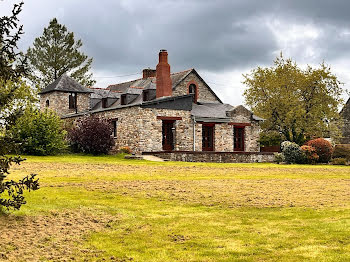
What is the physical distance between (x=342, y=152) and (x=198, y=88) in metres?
14.4

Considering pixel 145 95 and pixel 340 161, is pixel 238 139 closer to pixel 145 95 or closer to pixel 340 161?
pixel 145 95

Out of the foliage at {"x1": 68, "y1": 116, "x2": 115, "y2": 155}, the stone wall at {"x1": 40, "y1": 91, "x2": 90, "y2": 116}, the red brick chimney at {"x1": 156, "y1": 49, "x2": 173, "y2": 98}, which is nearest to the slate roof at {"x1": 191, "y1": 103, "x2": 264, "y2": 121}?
the red brick chimney at {"x1": 156, "y1": 49, "x2": 173, "y2": 98}

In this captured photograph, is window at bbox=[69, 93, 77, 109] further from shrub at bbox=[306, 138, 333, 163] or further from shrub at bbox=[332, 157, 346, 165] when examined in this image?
shrub at bbox=[332, 157, 346, 165]

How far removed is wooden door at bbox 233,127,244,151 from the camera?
41.5 meters

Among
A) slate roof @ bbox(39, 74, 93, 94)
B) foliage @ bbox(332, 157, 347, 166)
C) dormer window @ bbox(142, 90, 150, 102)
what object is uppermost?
slate roof @ bbox(39, 74, 93, 94)

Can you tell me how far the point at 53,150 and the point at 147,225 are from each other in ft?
75.3

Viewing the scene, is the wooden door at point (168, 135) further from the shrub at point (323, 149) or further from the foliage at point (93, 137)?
the shrub at point (323, 149)

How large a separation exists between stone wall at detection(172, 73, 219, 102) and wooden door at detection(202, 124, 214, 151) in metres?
4.87

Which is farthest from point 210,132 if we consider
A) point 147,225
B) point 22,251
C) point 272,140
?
point 22,251

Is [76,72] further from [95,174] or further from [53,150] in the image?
[95,174]

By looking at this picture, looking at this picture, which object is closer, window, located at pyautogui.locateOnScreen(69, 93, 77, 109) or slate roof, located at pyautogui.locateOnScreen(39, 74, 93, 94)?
slate roof, located at pyautogui.locateOnScreen(39, 74, 93, 94)

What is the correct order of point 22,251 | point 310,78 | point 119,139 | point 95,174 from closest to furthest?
point 22,251
point 95,174
point 119,139
point 310,78

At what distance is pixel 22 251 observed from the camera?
7.90m

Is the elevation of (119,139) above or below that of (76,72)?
below
